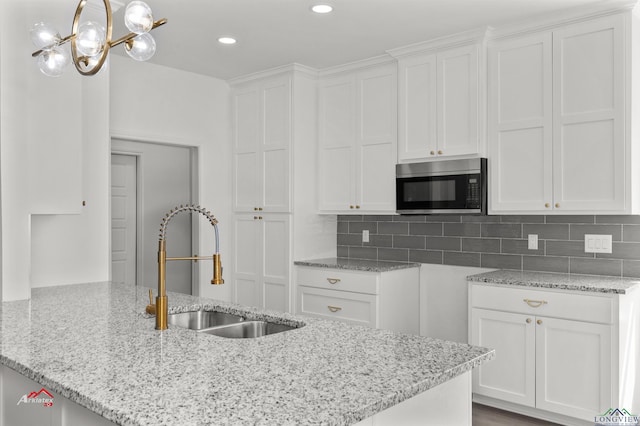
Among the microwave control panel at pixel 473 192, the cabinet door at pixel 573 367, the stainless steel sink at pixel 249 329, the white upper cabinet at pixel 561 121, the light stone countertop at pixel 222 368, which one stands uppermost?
the white upper cabinet at pixel 561 121

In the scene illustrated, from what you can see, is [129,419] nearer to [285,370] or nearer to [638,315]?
[285,370]

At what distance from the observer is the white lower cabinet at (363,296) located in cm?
381

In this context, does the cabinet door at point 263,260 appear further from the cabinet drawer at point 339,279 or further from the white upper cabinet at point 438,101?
the white upper cabinet at point 438,101

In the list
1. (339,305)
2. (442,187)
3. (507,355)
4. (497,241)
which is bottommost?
(507,355)

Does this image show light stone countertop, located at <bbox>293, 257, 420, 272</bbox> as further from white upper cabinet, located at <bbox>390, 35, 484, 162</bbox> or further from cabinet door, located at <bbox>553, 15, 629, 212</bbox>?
cabinet door, located at <bbox>553, 15, 629, 212</bbox>

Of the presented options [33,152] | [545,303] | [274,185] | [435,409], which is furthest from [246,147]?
[435,409]

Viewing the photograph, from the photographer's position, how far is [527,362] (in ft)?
10.1

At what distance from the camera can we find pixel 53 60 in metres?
2.03

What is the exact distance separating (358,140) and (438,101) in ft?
2.65

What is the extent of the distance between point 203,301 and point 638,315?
2.53 meters

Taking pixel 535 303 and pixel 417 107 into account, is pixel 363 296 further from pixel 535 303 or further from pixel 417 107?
pixel 417 107

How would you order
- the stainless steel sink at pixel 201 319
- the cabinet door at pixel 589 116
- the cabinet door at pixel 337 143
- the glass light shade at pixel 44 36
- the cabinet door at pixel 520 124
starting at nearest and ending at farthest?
1. the glass light shade at pixel 44 36
2. the stainless steel sink at pixel 201 319
3. the cabinet door at pixel 589 116
4. the cabinet door at pixel 520 124
5. the cabinet door at pixel 337 143

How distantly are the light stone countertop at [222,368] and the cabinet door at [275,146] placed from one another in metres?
2.41

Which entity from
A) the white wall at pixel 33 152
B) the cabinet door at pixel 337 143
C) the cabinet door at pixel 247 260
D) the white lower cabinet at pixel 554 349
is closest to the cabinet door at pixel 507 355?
the white lower cabinet at pixel 554 349
